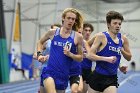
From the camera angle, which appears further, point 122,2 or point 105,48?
point 122,2

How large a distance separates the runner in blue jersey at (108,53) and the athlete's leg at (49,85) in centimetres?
66

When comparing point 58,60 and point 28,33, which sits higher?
point 58,60

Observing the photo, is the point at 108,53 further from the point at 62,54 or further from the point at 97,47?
the point at 62,54

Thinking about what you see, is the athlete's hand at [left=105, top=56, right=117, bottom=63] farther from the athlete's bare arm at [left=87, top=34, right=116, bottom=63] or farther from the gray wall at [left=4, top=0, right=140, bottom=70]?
the gray wall at [left=4, top=0, right=140, bottom=70]

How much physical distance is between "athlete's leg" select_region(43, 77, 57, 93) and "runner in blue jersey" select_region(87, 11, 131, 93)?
66 centimetres

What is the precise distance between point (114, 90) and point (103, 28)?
31.2 metres

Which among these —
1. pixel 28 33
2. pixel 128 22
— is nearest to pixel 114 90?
pixel 28 33

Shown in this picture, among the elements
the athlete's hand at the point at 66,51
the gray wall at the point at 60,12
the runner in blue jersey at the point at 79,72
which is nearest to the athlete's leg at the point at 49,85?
the athlete's hand at the point at 66,51

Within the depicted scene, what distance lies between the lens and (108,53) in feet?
17.3

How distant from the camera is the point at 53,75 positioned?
17.1 feet

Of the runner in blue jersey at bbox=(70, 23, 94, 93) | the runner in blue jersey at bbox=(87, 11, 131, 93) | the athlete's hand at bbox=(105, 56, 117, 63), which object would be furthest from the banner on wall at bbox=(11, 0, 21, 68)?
the athlete's hand at bbox=(105, 56, 117, 63)

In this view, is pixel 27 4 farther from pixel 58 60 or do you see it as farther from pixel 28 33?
pixel 58 60

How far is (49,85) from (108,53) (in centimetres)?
93

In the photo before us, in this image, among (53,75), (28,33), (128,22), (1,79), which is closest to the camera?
(53,75)
